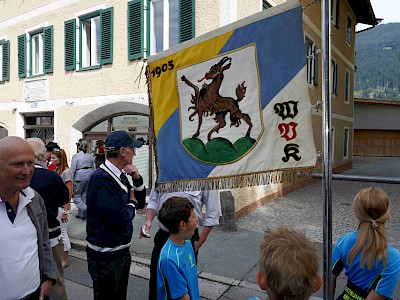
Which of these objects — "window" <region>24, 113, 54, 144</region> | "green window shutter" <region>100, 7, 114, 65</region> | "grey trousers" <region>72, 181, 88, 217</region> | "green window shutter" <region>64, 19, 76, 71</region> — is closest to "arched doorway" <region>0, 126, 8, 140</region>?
"window" <region>24, 113, 54, 144</region>

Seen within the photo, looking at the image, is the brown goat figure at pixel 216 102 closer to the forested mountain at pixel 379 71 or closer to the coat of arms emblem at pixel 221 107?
the coat of arms emblem at pixel 221 107

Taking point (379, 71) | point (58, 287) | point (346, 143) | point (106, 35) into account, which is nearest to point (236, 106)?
point (58, 287)

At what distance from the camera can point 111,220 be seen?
9.06ft

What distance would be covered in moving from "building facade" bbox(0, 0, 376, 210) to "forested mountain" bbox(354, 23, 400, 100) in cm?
11956

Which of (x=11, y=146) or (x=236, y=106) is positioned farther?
(x=236, y=106)

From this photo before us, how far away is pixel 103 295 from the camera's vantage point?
2.85 m

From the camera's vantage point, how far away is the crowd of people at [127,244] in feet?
4.63

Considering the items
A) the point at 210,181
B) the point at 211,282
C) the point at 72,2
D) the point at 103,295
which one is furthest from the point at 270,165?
the point at 72,2

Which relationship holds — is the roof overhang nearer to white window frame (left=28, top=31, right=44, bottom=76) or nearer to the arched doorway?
white window frame (left=28, top=31, right=44, bottom=76)

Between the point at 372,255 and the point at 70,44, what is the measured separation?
32.3 ft

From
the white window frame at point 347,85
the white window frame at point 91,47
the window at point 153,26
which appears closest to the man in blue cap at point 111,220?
the window at point 153,26

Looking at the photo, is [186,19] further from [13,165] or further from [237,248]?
[13,165]

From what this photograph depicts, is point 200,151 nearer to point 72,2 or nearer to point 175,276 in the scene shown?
point 175,276

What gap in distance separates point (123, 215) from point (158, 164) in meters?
0.52
